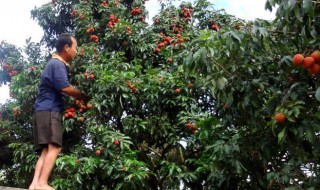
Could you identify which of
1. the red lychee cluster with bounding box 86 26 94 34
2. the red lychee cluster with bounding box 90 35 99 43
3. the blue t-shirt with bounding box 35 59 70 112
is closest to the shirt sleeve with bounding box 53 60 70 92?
the blue t-shirt with bounding box 35 59 70 112

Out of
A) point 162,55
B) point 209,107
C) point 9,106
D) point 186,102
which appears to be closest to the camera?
point 186,102

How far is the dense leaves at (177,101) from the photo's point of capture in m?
3.18

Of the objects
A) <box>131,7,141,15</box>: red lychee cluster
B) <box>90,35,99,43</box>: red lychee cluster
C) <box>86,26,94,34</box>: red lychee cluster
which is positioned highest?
<box>131,7,141,15</box>: red lychee cluster

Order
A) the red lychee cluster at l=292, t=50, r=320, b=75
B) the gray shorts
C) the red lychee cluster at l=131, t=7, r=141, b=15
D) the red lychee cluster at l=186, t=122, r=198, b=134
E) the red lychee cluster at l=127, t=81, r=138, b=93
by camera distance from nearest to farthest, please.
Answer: the red lychee cluster at l=292, t=50, r=320, b=75
the gray shorts
the red lychee cluster at l=186, t=122, r=198, b=134
the red lychee cluster at l=127, t=81, r=138, b=93
the red lychee cluster at l=131, t=7, r=141, b=15

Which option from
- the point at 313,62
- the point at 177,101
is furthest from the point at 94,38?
the point at 313,62

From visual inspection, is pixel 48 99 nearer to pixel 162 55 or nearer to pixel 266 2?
pixel 266 2

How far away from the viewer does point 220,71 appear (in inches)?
136

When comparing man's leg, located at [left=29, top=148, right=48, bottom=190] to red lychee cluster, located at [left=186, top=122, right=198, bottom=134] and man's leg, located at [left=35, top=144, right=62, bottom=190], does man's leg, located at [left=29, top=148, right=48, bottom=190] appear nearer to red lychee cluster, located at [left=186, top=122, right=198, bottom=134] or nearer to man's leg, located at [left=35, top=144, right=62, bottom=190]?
man's leg, located at [left=35, top=144, right=62, bottom=190]

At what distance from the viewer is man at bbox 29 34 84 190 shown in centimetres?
314

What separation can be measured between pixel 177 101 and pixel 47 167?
213 cm

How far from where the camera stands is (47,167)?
3135 mm

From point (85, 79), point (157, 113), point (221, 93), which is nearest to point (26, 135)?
point (85, 79)

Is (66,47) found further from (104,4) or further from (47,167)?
(104,4)

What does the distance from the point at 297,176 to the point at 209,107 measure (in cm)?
201
